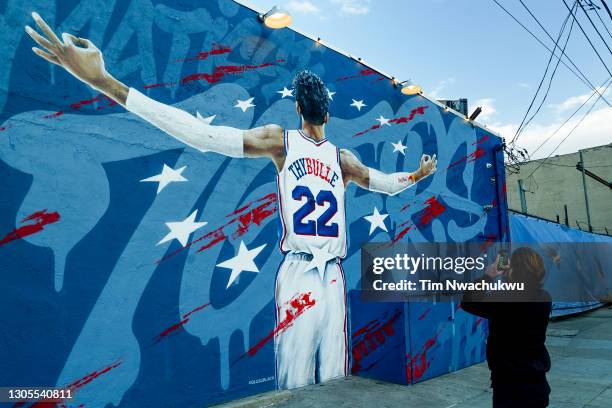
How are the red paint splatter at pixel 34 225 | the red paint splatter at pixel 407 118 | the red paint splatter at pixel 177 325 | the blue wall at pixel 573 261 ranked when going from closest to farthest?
the red paint splatter at pixel 34 225
the red paint splatter at pixel 177 325
the red paint splatter at pixel 407 118
the blue wall at pixel 573 261

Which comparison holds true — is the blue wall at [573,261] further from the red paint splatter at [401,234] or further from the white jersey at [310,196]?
the white jersey at [310,196]

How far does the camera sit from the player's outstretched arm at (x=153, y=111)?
15.0 feet

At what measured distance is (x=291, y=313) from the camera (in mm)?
6316

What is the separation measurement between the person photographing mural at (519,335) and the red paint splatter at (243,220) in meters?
3.10

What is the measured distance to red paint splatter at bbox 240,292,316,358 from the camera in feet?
19.4

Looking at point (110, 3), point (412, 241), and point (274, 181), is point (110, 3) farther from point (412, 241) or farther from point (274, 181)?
point (412, 241)

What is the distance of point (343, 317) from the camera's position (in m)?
7.04

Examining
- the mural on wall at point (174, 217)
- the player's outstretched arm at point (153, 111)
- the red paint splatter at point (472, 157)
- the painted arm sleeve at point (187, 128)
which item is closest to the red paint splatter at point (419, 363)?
the mural on wall at point (174, 217)

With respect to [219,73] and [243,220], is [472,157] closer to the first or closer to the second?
[243,220]

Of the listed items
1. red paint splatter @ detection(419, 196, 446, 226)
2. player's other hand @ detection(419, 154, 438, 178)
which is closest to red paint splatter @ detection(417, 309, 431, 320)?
red paint splatter @ detection(419, 196, 446, 226)

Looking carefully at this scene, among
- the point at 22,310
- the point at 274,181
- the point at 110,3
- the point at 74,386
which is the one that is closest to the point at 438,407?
the point at 274,181

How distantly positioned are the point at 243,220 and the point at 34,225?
2.39 meters

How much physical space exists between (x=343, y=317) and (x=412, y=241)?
7.69ft

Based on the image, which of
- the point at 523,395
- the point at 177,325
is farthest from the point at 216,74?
the point at 523,395
